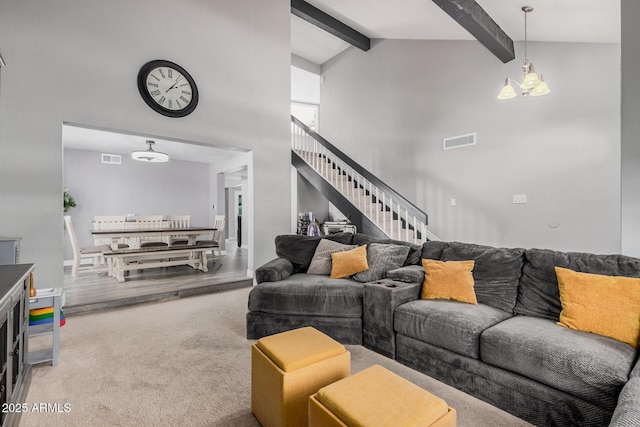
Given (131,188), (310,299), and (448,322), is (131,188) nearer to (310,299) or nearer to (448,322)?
(310,299)

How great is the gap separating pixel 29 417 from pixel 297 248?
2.28m

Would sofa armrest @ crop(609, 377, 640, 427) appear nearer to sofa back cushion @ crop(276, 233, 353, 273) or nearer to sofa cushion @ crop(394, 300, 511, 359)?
sofa cushion @ crop(394, 300, 511, 359)

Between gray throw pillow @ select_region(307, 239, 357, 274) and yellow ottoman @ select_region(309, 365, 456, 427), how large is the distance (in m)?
1.83

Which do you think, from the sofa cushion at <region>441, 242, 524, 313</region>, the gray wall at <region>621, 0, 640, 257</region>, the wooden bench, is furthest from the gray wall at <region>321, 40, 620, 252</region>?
the wooden bench

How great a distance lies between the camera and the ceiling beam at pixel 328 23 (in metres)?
5.72

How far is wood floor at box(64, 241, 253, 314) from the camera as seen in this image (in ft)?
11.9

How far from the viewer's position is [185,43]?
4125 mm

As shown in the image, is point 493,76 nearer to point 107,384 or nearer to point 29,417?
point 107,384

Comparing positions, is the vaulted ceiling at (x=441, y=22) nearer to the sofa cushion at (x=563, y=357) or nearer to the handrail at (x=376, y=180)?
the handrail at (x=376, y=180)

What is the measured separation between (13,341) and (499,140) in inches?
216

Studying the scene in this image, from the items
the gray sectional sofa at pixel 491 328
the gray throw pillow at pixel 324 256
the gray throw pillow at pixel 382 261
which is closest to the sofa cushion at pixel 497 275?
the gray sectional sofa at pixel 491 328

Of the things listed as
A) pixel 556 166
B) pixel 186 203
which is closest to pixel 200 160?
pixel 186 203

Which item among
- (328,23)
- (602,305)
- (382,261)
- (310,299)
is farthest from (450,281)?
(328,23)

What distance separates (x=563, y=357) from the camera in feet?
5.04
